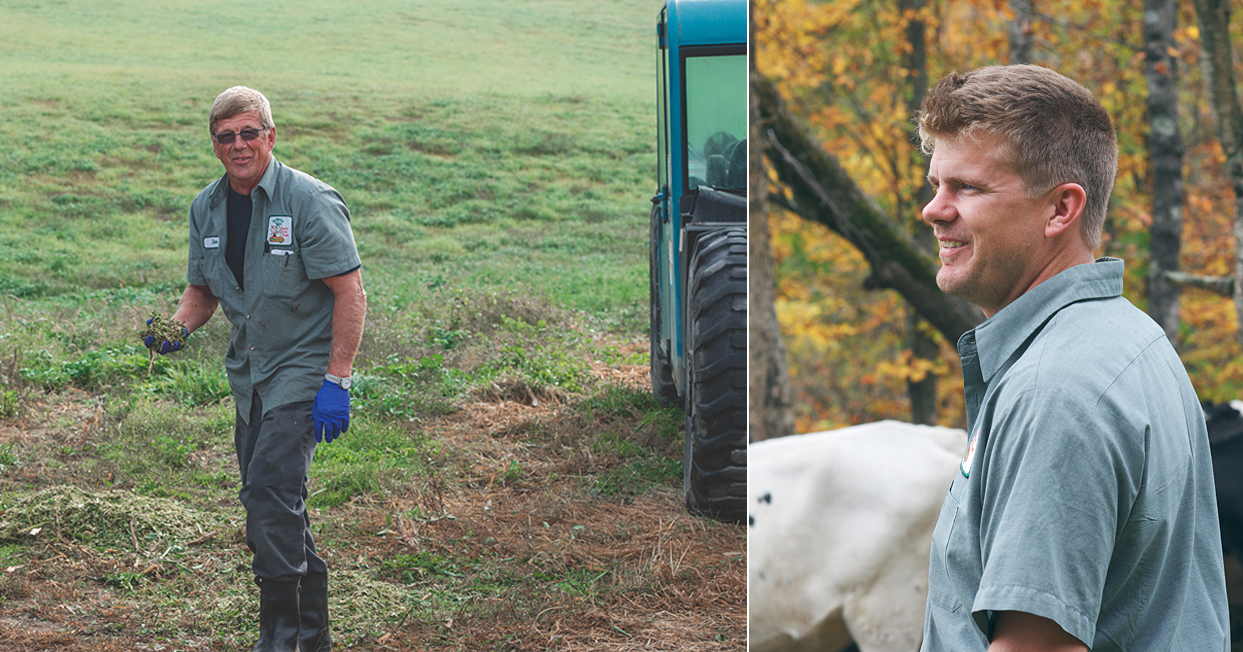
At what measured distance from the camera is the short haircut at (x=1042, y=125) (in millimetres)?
959

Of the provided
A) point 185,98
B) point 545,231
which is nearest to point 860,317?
point 545,231

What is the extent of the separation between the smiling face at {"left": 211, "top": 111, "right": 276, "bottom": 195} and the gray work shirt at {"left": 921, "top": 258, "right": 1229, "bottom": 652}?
2.04 meters

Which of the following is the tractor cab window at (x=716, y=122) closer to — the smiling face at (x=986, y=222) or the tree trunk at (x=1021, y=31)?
the tree trunk at (x=1021, y=31)

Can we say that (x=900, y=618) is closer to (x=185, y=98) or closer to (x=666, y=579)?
(x=666, y=579)

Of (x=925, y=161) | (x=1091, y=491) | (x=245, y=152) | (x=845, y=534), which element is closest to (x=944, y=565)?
(x=1091, y=491)

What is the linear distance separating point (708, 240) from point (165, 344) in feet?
4.98

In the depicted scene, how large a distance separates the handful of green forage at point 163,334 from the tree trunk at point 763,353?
5.24ft

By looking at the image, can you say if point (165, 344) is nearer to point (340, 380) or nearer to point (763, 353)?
point (340, 380)

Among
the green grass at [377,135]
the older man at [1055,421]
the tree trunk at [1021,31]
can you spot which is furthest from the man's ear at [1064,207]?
the tree trunk at [1021,31]

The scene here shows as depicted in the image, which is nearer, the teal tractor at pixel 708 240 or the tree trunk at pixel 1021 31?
the teal tractor at pixel 708 240

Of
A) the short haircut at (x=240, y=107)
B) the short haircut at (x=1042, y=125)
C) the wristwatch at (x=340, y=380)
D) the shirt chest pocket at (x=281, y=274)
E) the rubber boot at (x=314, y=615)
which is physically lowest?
the rubber boot at (x=314, y=615)

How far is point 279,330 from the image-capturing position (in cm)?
244

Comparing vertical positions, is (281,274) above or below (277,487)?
above

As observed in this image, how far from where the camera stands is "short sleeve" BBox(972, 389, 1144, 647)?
82 cm
